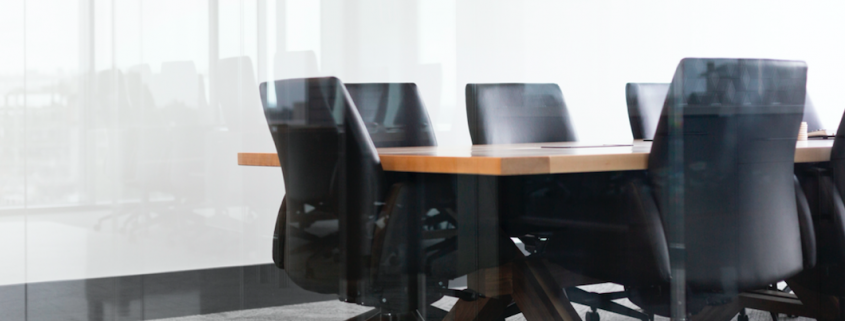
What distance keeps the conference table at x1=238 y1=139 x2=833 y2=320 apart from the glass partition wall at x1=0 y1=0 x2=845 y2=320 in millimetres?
11

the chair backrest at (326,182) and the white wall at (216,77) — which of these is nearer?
the chair backrest at (326,182)

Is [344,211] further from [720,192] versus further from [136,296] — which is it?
[136,296]

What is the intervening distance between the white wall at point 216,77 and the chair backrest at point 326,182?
1.56 ft

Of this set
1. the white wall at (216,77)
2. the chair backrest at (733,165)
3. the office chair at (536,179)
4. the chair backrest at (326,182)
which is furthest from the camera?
the white wall at (216,77)

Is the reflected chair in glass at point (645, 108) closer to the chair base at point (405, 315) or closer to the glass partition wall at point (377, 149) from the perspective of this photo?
the glass partition wall at point (377, 149)

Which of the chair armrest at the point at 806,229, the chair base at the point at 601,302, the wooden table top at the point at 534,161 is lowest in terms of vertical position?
the chair base at the point at 601,302

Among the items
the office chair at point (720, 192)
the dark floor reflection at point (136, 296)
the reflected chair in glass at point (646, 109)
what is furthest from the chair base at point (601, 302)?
the dark floor reflection at point (136, 296)

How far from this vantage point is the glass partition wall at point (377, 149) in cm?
206

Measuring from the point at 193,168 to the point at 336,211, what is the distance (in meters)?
1.39

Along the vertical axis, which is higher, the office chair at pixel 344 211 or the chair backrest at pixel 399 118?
the chair backrest at pixel 399 118

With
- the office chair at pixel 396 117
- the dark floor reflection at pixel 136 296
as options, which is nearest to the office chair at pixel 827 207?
the office chair at pixel 396 117

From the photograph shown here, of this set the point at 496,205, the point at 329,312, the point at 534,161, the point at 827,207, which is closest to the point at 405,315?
the point at 329,312

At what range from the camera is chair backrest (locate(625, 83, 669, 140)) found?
2.27 metres

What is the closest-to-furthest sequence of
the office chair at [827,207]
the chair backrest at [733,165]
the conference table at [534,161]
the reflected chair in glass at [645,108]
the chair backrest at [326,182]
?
the conference table at [534,161] < the chair backrest at [733,165] < the chair backrest at [326,182] < the office chair at [827,207] < the reflected chair in glass at [645,108]
